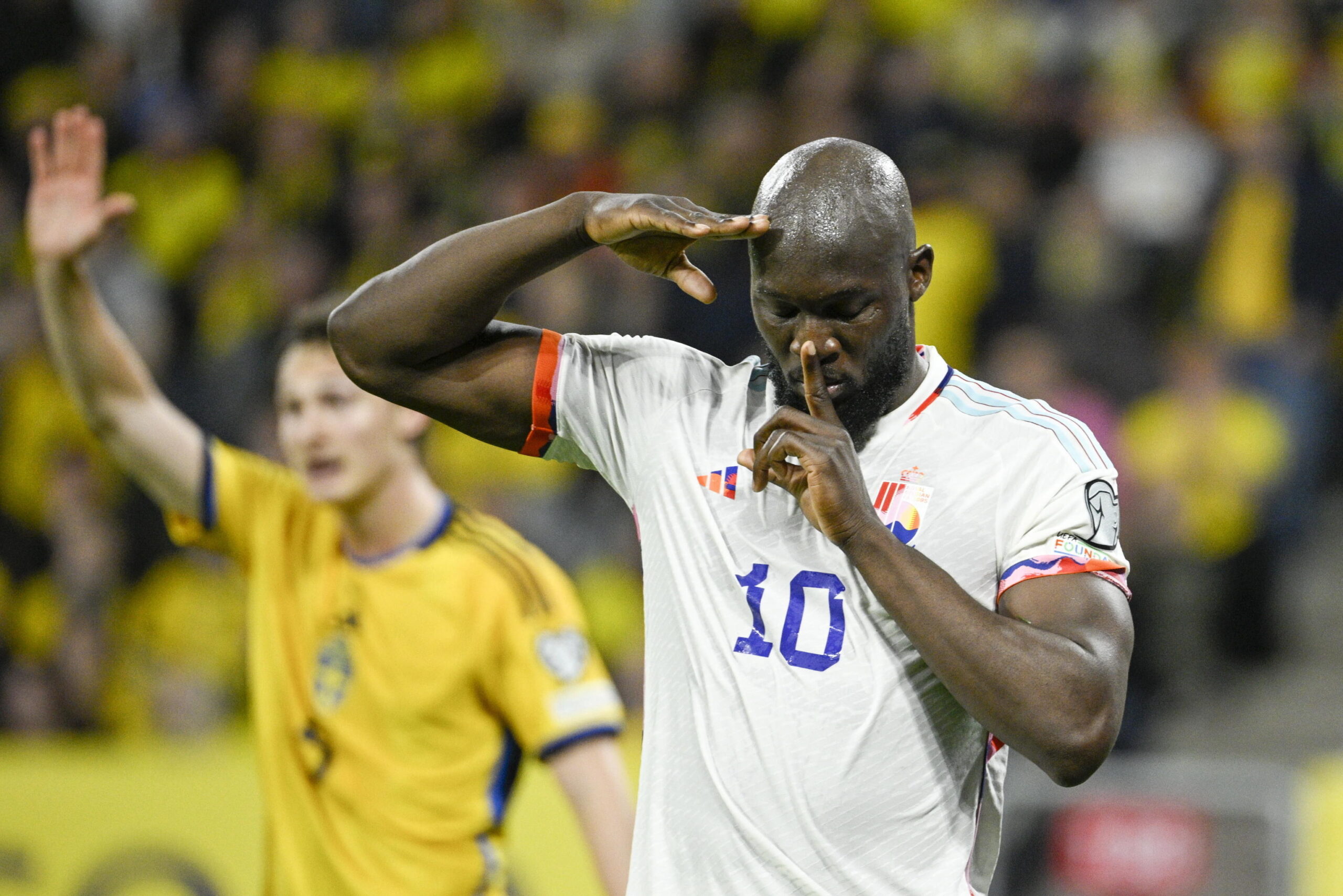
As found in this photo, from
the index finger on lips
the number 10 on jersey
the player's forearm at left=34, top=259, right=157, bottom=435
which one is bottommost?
the player's forearm at left=34, top=259, right=157, bottom=435

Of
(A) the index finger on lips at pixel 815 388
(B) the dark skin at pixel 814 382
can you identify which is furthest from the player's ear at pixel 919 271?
(A) the index finger on lips at pixel 815 388

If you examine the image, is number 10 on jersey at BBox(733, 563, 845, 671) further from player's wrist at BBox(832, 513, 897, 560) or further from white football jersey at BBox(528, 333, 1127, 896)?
player's wrist at BBox(832, 513, 897, 560)

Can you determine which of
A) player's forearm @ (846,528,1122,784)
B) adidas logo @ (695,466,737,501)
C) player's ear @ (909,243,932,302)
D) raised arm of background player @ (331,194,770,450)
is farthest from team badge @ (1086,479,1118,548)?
raised arm of background player @ (331,194,770,450)

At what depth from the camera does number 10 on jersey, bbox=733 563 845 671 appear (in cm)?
261

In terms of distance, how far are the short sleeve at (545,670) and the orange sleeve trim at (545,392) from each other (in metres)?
1.23

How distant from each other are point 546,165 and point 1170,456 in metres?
4.53

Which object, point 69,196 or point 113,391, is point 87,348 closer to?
point 113,391

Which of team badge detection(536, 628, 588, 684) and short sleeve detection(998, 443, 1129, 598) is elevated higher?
short sleeve detection(998, 443, 1129, 598)

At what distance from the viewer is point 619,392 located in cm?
293

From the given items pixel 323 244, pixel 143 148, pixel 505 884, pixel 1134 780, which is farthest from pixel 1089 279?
pixel 143 148

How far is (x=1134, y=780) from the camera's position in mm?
6492

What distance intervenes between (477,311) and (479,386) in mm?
140

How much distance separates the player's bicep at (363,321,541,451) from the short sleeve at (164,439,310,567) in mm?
1595

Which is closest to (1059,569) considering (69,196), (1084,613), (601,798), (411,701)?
(1084,613)
